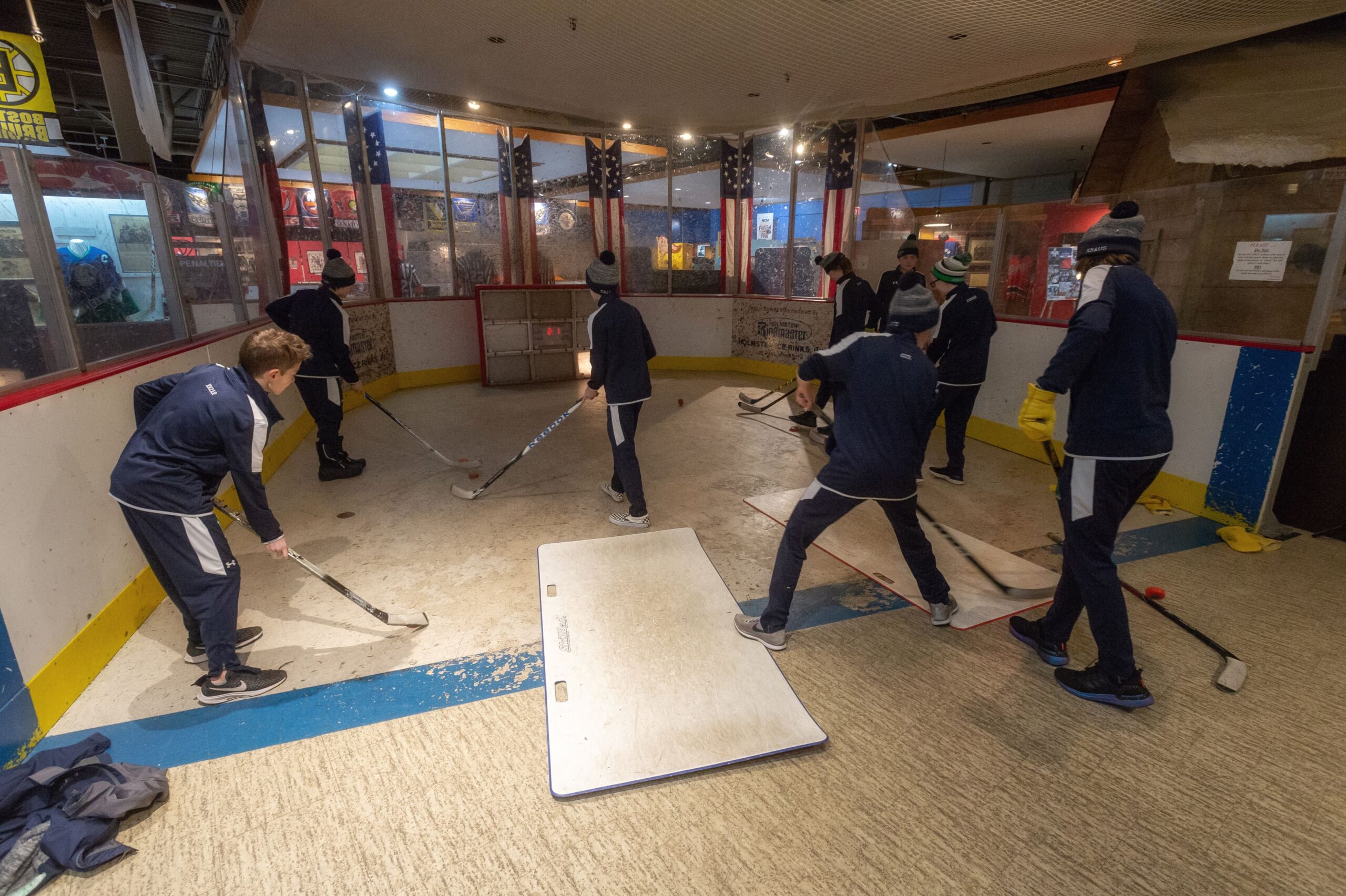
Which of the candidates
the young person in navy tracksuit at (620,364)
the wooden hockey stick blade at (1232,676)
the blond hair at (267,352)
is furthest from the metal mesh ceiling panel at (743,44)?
the wooden hockey stick blade at (1232,676)

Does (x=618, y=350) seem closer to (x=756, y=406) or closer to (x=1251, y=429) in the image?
(x=756, y=406)

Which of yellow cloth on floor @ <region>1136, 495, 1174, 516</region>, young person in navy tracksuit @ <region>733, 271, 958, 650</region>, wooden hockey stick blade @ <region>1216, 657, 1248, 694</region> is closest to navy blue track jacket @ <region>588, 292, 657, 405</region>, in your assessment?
young person in navy tracksuit @ <region>733, 271, 958, 650</region>

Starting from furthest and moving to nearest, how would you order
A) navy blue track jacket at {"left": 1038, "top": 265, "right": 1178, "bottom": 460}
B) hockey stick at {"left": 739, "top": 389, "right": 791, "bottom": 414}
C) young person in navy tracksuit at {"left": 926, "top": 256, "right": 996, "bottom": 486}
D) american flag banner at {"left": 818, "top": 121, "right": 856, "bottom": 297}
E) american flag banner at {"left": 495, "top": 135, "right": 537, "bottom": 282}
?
american flag banner at {"left": 495, "top": 135, "right": 537, "bottom": 282} → american flag banner at {"left": 818, "top": 121, "right": 856, "bottom": 297} → hockey stick at {"left": 739, "top": 389, "right": 791, "bottom": 414} → young person in navy tracksuit at {"left": 926, "top": 256, "right": 996, "bottom": 486} → navy blue track jacket at {"left": 1038, "top": 265, "right": 1178, "bottom": 460}

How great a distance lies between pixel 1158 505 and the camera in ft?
14.1

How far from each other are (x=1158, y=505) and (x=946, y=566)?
207 centimetres

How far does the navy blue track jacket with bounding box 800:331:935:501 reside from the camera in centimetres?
237

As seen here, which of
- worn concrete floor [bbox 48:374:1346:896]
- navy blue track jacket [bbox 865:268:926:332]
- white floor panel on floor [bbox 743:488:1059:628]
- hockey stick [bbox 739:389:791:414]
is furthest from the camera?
hockey stick [bbox 739:389:791:414]

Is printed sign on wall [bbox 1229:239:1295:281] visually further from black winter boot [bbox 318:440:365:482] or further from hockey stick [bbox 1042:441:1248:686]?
black winter boot [bbox 318:440:365:482]

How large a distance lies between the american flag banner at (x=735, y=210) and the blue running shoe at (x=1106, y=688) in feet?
25.9

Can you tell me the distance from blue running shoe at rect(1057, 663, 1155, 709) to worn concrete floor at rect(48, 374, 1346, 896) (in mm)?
50

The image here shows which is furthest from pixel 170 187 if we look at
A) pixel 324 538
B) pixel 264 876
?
pixel 264 876

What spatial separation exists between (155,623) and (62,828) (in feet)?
4.80

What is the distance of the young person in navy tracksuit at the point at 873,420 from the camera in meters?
2.38

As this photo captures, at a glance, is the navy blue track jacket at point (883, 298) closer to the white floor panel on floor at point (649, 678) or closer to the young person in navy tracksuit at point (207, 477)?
the white floor panel on floor at point (649, 678)
